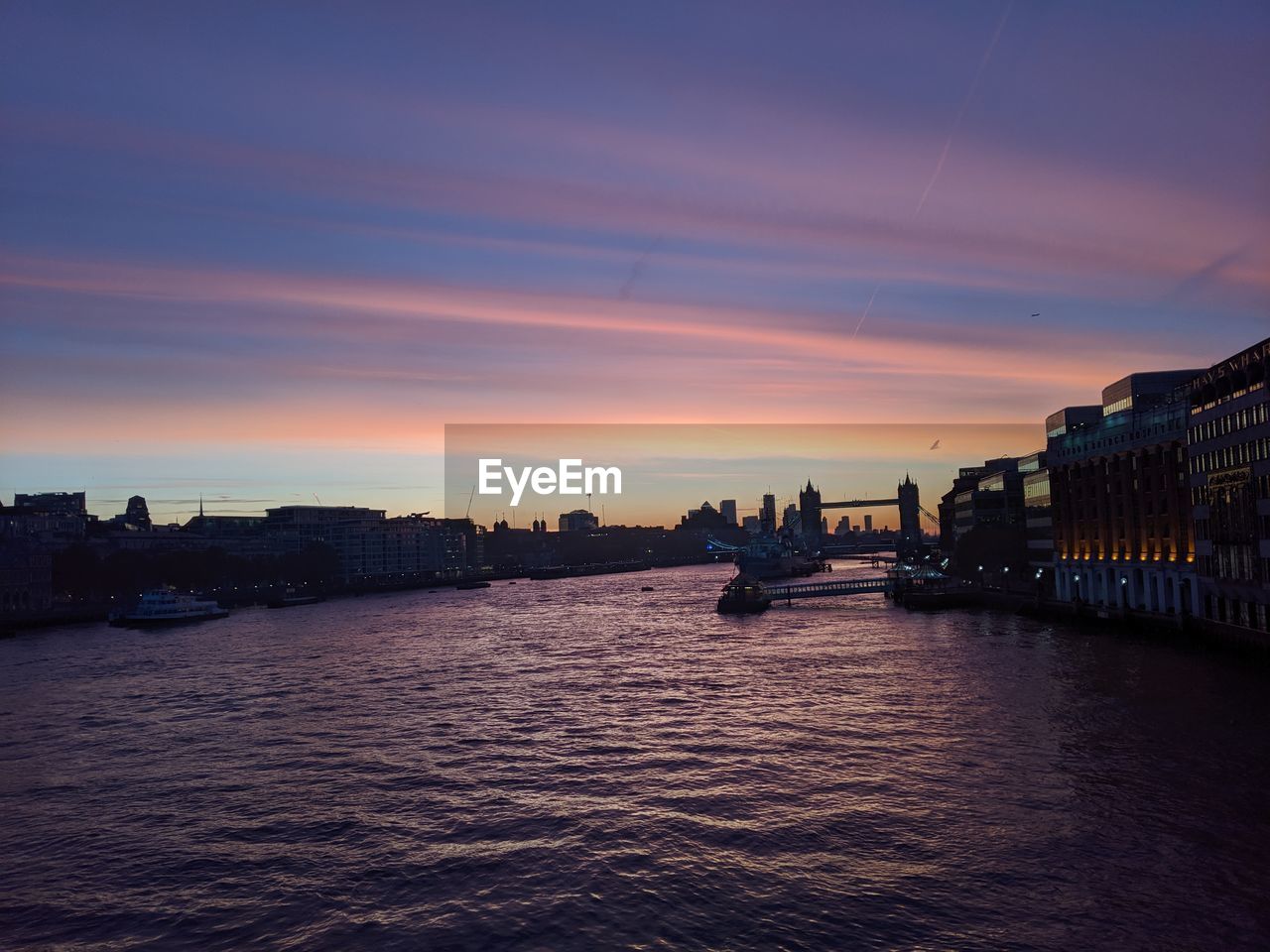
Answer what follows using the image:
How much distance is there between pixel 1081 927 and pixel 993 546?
105358 millimetres

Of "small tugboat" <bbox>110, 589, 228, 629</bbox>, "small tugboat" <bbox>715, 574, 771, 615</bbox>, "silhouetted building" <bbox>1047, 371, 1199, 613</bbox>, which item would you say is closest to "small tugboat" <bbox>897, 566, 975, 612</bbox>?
"silhouetted building" <bbox>1047, 371, 1199, 613</bbox>

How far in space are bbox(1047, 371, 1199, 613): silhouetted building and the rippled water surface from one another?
1512 centimetres

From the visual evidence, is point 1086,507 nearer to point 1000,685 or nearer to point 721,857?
point 1000,685

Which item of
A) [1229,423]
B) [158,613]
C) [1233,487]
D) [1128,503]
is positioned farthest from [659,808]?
[158,613]

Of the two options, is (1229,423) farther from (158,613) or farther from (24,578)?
(24,578)

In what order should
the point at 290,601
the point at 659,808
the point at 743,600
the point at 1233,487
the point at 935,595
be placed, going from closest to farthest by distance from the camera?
the point at 659,808 < the point at 1233,487 < the point at 935,595 < the point at 743,600 < the point at 290,601

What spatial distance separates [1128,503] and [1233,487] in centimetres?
2292

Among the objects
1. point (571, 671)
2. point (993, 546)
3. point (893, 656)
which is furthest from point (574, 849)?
point (993, 546)

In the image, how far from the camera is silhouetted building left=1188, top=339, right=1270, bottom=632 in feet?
176

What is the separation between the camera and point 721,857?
2522cm

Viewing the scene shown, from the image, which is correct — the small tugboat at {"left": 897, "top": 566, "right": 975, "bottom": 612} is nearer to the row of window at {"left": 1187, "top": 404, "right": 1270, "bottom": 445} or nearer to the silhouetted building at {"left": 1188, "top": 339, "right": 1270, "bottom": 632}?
the silhouetted building at {"left": 1188, "top": 339, "right": 1270, "bottom": 632}

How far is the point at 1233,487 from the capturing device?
57812 mm

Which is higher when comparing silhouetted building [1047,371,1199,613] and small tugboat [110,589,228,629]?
silhouetted building [1047,371,1199,613]

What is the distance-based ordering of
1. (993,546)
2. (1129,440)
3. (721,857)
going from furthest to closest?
(993,546), (1129,440), (721,857)
